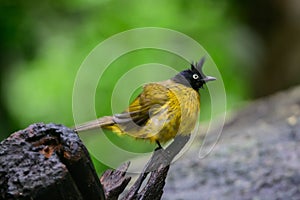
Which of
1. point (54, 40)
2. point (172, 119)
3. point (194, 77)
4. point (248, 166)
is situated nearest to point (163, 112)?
point (172, 119)

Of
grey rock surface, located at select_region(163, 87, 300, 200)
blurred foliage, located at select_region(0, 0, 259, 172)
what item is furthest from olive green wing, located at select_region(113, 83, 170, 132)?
blurred foliage, located at select_region(0, 0, 259, 172)

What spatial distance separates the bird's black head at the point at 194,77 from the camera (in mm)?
2137

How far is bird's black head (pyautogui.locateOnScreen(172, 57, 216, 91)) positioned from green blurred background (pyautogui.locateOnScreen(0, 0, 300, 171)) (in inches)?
132

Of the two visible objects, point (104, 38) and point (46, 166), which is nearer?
point (46, 166)

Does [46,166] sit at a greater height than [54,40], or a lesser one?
lesser

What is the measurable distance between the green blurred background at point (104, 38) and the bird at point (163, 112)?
3.32 m

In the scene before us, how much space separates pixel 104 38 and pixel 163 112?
436cm

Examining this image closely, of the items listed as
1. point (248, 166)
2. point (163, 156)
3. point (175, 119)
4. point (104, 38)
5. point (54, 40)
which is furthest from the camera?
point (54, 40)

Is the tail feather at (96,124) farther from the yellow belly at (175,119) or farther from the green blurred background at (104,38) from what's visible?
the green blurred background at (104,38)

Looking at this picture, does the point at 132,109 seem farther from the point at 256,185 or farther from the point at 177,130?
the point at 256,185

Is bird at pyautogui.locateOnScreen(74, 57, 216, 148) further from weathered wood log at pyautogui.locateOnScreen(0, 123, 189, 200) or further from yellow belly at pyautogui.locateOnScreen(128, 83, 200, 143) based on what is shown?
weathered wood log at pyautogui.locateOnScreen(0, 123, 189, 200)

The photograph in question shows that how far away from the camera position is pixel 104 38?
640cm

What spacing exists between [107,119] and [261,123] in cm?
280

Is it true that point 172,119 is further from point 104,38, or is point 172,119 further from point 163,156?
point 104,38
